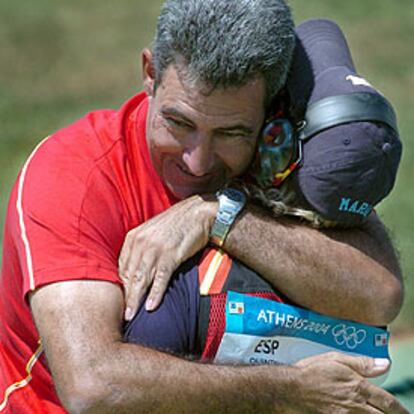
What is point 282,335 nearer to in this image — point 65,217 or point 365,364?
point 365,364

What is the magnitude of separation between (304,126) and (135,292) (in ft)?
2.89

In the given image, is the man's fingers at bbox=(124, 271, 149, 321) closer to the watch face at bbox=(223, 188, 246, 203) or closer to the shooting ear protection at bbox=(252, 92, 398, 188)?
the watch face at bbox=(223, 188, 246, 203)

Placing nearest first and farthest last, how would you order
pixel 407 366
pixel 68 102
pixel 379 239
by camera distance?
pixel 379 239, pixel 407 366, pixel 68 102

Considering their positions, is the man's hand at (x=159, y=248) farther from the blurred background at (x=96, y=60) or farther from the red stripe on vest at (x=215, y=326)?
the blurred background at (x=96, y=60)

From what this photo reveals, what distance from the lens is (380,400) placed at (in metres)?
4.56

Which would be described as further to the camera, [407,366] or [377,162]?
[407,366]

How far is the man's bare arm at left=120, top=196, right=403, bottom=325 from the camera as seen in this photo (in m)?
4.33

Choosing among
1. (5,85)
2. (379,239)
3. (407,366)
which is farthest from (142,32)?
(379,239)

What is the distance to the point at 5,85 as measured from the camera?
12.9 m

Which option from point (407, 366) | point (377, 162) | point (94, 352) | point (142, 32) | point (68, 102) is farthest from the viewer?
point (142, 32)

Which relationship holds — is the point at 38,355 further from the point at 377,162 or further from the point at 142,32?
the point at 142,32

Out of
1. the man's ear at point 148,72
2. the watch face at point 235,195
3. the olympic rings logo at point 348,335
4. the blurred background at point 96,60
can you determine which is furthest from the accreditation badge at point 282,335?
the blurred background at point 96,60

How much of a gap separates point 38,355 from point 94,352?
1.91 ft

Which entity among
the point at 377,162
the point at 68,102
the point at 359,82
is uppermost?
the point at 359,82
